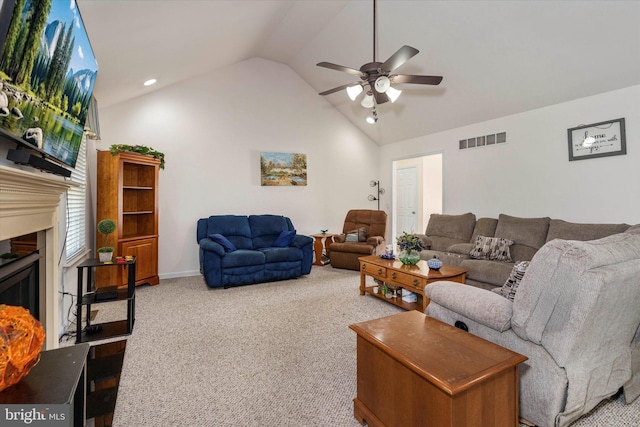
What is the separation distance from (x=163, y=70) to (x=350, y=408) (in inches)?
166

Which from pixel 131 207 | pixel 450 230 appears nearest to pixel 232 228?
pixel 131 207

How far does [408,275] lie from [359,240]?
2.32 metres

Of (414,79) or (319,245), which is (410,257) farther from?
(319,245)

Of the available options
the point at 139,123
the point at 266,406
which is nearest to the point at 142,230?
the point at 139,123

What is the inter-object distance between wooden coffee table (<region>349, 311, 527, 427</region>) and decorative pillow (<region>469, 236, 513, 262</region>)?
8.63 feet

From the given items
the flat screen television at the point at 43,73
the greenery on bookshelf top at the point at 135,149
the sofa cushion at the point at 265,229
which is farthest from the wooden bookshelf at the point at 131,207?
the flat screen television at the point at 43,73

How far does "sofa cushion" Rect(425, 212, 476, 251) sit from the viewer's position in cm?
461

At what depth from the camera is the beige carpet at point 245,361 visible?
173 cm

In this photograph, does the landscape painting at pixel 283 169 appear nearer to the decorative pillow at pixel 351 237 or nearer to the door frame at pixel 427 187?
the decorative pillow at pixel 351 237

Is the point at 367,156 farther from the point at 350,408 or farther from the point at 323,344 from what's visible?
the point at 350,408

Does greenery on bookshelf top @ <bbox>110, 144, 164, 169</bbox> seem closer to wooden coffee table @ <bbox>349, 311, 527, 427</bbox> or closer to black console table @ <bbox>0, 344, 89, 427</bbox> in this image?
black console table @ <bbox>0, 344, 89, 427</bbox>

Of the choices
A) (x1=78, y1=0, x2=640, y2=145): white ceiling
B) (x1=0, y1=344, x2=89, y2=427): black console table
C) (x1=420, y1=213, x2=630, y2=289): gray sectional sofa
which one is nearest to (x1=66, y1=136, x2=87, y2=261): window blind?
(x1=78, y1=0, x2=640, y2=145): white ceiling

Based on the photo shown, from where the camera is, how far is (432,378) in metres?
1.18

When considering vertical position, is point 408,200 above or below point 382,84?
below
